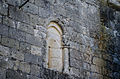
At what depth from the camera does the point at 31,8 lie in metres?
10.7

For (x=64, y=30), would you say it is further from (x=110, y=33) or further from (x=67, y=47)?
(x=110, y=33)

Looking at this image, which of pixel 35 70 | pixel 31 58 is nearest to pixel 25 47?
pixel 31 58

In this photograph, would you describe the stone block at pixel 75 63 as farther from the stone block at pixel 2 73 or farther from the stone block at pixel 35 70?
the stone block at pixel 2 73

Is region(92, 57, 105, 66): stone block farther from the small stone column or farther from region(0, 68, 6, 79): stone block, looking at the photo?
region(0, 68, 6, 79): stone block

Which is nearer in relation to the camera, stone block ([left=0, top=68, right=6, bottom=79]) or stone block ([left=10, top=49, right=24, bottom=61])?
stone block ([left=0, top=68, right=6, bottom=79])

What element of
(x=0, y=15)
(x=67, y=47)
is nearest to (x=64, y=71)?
(x=67, y=47)

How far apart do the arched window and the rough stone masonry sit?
0.47ft

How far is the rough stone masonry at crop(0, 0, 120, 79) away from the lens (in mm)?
9953

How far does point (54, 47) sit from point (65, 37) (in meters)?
0.45

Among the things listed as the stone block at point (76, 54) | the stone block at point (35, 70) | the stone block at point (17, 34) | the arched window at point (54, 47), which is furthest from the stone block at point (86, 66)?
the stone block at point (17, 34)

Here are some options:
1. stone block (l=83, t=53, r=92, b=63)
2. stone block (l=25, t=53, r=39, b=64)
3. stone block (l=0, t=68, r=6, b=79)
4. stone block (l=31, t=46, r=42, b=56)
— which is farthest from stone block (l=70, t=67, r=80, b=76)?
stone block (l=0, t=68, r=6, b=79)

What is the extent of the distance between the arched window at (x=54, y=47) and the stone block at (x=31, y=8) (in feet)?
1.94

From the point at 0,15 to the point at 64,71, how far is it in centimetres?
228

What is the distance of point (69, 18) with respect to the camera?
11.6 metres
